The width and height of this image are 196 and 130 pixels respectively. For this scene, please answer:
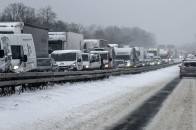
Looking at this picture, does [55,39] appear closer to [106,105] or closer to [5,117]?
[106,105]

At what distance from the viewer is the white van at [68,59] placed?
3262 centimetres

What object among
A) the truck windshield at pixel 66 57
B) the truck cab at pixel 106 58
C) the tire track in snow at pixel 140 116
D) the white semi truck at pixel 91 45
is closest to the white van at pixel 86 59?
the truck windshield at pixel 66 57

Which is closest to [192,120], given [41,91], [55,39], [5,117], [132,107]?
[132,107]

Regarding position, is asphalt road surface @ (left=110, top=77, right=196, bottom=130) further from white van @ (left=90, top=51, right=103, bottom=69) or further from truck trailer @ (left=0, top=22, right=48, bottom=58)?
white van @ (left=90, top=51, right=103, bottom=69)

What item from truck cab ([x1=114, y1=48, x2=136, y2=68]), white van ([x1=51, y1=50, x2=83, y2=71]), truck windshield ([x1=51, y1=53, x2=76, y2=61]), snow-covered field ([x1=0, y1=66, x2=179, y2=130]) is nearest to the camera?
snow-covered field ([x1=0, y1=66, x2=179, y2=130])

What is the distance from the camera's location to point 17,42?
2431cm

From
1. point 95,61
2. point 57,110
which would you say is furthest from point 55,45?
point 57,110

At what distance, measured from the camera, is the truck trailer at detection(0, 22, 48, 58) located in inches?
1099

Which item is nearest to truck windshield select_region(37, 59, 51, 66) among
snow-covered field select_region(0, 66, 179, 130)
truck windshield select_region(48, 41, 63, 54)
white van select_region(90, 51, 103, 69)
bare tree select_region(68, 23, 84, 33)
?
→ white van select_region(90, 51, 103, 69)

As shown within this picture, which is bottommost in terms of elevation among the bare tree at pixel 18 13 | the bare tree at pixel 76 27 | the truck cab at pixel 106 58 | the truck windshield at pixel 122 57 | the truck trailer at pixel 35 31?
the truck windshield at pixel 122 57

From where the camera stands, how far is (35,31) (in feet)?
108

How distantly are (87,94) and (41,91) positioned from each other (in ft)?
8.38

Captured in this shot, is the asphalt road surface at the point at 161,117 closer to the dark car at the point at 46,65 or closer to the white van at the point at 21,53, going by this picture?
the white van at the point at 21,53

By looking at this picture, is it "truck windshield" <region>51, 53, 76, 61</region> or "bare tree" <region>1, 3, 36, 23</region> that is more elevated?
"bare tree" <region>1, 3, 36, 23</region>
